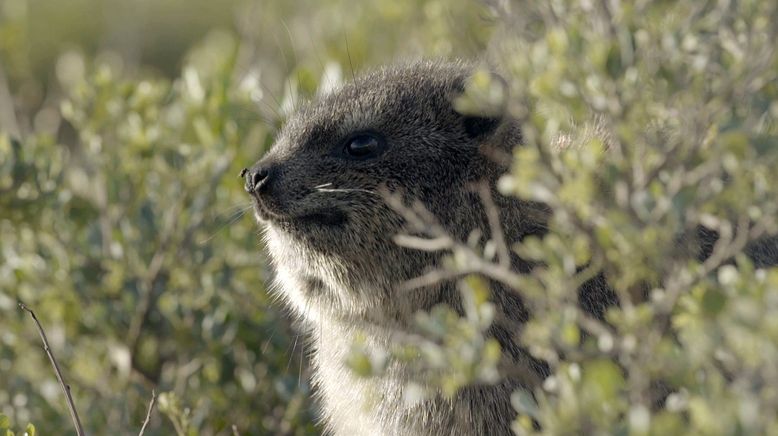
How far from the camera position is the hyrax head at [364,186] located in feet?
10.7

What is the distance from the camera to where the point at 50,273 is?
4.27 m

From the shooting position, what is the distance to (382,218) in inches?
128

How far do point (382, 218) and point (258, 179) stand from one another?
41 centimetres

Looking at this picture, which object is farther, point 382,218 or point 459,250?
point 382,218

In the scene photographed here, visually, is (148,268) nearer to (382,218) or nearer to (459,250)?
(382,218)

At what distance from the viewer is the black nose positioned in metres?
3.25

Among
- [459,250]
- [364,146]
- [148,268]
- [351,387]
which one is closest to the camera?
[459,250]

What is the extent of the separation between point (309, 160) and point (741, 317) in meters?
1.89

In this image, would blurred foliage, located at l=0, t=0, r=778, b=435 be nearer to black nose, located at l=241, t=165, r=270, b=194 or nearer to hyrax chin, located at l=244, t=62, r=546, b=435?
hyrax chin, located at l=244, t=62, r=546, b=435

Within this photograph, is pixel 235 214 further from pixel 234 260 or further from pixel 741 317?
pixel 741 317

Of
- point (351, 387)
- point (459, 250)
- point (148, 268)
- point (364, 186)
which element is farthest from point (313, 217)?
point (148, 268)

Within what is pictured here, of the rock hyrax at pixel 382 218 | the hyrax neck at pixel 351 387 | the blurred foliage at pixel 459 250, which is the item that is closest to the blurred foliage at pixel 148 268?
the blurred foliage at pixel 459 250

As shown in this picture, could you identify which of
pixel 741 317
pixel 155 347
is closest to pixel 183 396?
pixel 155 347

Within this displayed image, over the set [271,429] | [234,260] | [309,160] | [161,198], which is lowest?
[271,429]
